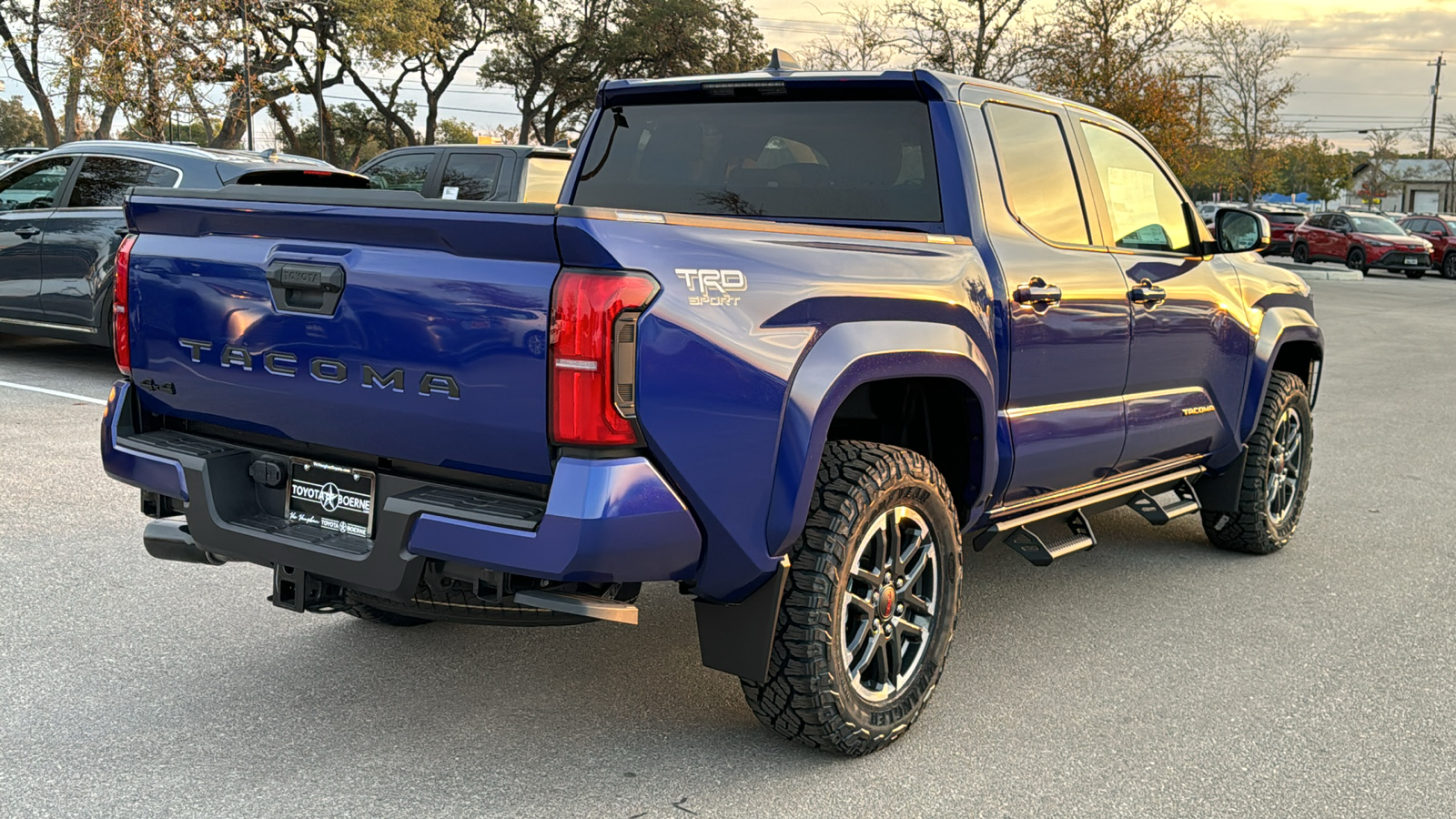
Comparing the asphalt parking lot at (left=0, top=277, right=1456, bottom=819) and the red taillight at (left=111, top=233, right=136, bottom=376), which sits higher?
the red taillight at (left=111, top=233, right=136, bottom=376)

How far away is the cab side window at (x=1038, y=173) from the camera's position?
445 cm

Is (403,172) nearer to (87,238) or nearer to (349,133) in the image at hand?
(87,238)

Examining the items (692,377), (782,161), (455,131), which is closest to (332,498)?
(692,377)

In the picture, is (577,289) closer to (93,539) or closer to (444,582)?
(444,582)

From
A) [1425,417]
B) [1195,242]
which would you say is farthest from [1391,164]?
[1195,242]

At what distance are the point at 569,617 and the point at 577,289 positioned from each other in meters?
0.86

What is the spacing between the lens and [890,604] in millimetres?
3770

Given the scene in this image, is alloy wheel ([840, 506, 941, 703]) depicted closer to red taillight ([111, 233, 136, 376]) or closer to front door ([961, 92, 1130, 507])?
front door ([961, 92, 1130, 507])

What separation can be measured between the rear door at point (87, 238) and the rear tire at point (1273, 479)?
7.74m

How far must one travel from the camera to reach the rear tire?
5.91 metres

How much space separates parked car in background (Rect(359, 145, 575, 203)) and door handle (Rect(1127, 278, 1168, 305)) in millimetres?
6939

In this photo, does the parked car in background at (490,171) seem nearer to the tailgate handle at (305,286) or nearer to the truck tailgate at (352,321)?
the truck tailgate at (352,321)

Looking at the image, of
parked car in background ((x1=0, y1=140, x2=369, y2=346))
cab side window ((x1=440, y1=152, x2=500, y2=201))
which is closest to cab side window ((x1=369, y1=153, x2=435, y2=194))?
cab side window ((x1=440, y1=152, x2=500, y2=201))

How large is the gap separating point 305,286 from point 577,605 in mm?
1088
